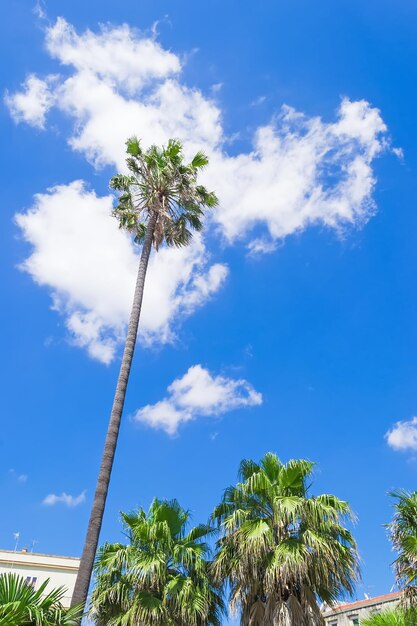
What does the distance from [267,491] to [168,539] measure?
10.0 ft

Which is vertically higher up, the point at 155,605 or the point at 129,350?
the point at 129,350

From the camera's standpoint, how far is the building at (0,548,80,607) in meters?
33.0

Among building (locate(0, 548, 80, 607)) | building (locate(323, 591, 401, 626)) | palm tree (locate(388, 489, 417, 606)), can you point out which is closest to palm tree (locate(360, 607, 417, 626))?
palm tree (locate(388, 489, 417, 606))

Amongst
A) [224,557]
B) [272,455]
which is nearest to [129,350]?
[272,455]

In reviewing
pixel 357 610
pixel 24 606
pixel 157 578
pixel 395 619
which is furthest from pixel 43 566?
pixel 24 606

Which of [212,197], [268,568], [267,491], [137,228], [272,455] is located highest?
[212,197]

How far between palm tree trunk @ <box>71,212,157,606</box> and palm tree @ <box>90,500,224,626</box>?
199 centimetres

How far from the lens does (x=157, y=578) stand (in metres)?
13.8

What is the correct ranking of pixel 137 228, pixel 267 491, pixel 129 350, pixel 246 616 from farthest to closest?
pixel 137 228 < pixel 129 350 < pixel 267 491 < pixel 246 616

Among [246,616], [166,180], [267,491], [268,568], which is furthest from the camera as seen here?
[166,180]

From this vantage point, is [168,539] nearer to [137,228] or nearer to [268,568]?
[268,568]

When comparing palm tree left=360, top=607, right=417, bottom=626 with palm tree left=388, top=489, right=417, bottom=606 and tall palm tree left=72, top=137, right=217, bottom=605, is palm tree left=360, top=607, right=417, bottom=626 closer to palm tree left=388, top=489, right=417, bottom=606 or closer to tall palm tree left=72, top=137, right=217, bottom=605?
palm tree left=388, top=489, right=417, bottom=606

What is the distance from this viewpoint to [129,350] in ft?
52.5

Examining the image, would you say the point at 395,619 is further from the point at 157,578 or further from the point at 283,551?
the point at 157,578
